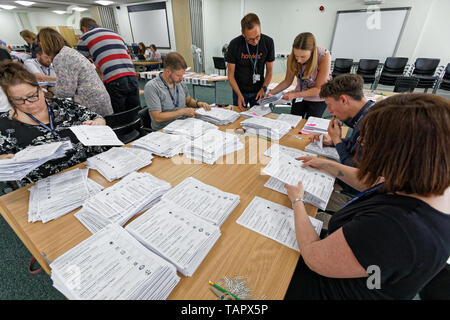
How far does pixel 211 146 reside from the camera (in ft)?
4.71

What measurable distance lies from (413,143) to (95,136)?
1.41 meters

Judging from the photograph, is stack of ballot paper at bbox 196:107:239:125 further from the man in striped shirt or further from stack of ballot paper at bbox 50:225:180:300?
stack of ballot paper at bbox 50:225:180:300

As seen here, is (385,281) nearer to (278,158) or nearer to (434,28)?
(278,158)

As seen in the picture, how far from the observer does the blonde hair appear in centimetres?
185

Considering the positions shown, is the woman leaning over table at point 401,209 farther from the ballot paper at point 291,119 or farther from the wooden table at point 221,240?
the ballot paper at point 291,119

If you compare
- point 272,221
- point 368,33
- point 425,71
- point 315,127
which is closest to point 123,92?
point 315,127

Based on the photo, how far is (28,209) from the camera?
945mm

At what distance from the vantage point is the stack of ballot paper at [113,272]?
0.60m

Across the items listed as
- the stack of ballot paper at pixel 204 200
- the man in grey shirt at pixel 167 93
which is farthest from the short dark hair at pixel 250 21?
the stack of ballot paper at pixel 204 200

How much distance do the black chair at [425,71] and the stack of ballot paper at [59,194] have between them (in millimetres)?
6804

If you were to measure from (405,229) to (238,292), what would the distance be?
1.61 ft

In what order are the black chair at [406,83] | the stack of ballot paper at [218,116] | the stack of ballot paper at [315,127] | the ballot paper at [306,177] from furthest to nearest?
the black chair at [406,83] → the stack of ballot paper at [218,116] → the stack of ballot paper at [315,127] → the ballot paper at [306,177]

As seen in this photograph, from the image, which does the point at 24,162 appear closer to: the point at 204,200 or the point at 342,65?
the point at 204,200
